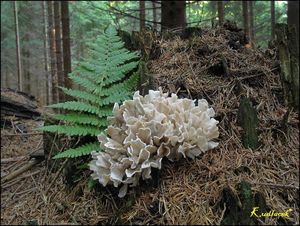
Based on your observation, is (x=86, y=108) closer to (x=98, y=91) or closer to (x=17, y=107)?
(x=98, y=91)

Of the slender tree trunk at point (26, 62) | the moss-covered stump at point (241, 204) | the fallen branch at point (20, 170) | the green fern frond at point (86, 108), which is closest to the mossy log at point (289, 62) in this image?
the moss-covered stump at point (241, 204)

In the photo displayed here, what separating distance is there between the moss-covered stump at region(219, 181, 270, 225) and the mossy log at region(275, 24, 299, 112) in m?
1.24

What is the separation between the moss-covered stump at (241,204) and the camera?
6.47 ft

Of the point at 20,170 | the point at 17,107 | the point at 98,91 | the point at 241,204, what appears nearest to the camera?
the point at 241,204

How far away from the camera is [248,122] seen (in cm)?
267

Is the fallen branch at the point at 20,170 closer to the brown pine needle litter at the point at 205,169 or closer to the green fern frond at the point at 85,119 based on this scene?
the brown pine needle litter at the point at 205,169

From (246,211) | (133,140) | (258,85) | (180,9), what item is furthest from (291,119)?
(180,9)

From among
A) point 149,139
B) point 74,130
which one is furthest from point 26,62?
point 149,139

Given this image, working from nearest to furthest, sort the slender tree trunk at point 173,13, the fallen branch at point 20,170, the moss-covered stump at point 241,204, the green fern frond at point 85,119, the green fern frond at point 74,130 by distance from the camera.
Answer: the moss-covered stump at point 241,204 < the green fern frond at point 74,130 < the green fern frond at point 85,119 < the fallen branch at point 20,170 < the slender tree trunk at point 173,13

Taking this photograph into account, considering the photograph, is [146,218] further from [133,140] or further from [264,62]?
[264,62]

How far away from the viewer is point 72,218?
2428 mm

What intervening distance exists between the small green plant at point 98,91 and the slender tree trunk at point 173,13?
6.28ft

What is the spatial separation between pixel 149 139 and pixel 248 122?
849 mm

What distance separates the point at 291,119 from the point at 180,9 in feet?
9.49
